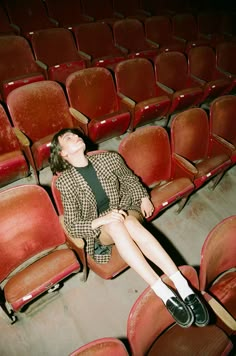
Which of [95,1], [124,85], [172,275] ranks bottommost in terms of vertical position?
[172,275]

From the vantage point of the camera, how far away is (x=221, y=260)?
3.03 ft

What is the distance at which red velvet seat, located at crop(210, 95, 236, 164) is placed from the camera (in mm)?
1462

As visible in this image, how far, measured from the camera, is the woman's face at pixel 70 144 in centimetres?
89

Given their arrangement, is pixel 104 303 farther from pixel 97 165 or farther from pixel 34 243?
pixel 97 165

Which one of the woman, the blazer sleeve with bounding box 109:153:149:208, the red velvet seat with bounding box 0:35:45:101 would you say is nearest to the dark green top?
the woman

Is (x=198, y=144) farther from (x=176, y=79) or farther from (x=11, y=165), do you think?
(x=11, y=165)

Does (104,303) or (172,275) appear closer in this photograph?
(172,275)

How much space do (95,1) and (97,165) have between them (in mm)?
2080

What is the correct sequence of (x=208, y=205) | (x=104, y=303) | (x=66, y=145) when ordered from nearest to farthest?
1. (x=66, y=145)
2. (x=104, y=303)
3. (x=208, y=205)

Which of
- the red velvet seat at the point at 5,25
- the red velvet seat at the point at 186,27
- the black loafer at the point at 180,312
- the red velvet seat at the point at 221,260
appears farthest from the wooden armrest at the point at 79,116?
the red velvet seat at the point at 186,27

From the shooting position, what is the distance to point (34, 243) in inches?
35.8

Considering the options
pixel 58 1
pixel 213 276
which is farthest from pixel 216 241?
pixel 58 1

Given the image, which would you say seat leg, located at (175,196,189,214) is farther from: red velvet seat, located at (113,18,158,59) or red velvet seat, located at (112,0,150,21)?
red velvet seat, located at (112,0,150,21)

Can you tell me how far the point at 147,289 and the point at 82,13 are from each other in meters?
2.42
